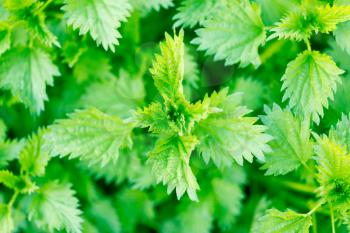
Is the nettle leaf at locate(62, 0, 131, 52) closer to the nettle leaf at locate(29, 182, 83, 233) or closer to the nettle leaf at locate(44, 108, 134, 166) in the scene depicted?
the nettle leaf at locate(44, 108, 134, 166)

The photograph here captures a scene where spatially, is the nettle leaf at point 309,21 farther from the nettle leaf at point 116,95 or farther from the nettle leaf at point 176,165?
the nettle leaf at point 116,95

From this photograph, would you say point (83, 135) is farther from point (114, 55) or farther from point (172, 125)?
point (114, 55)

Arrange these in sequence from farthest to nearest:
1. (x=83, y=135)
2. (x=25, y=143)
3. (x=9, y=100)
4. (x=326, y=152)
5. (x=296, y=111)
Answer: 1. (x=9, y=100)
2. (x=25, y=143)
3. (x=83, y=135)
4. (x=296, y=111)
5. (x=326, y=152)

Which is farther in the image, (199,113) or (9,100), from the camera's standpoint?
(9,100)

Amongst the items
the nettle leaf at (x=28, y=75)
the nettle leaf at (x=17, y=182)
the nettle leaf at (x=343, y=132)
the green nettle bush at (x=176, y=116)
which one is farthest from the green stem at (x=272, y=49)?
the nettle leaf at (x=17, y=182)

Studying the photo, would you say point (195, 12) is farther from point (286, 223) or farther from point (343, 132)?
point (286, 223)

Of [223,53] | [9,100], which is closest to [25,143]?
[9,100]

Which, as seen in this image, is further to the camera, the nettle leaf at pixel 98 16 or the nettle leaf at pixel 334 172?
the nettle leaf at pixel 98 16

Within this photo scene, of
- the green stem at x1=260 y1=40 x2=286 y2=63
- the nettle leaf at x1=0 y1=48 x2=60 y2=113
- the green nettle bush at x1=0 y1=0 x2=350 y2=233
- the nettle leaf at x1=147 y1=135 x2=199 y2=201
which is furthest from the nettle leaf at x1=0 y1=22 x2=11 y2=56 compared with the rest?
the green stem at x1=260 y1=40 x2=286 y2=63
